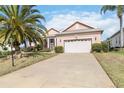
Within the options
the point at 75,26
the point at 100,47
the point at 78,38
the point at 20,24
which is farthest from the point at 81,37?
the point at 20,24

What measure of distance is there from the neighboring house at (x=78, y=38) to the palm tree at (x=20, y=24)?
12.1m

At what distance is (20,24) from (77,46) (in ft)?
49.3

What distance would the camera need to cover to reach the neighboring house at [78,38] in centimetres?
3612

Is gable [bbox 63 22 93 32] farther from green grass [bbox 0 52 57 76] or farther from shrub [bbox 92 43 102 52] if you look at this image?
green grass [bbox 0 52 57 76]

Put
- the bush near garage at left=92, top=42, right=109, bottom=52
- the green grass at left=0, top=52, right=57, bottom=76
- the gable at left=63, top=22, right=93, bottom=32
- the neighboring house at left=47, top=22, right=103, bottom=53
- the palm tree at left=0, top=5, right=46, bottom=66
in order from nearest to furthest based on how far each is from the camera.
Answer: the green grass at left=0, top=52, right=57, bottom=76, the palm tree at left=0, top=5, right=46, bottom=66, the bush near garage at left=92, top=42, right=109, bottom=52, the neighboring house at left=47, top=22, right=103, bottom=53, the gable at left=63, top=22, right=93, bottom=32

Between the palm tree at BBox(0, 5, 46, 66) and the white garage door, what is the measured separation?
11.9 meters

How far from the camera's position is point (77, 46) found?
37062 mm

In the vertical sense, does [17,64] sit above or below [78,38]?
below

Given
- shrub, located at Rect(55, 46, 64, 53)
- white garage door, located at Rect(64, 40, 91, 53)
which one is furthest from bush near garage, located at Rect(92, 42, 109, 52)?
shrub, located at Rect(55, 46, 64, 53)

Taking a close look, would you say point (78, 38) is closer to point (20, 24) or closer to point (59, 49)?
point (59, 49)

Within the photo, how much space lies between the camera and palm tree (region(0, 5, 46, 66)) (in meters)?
23.3
